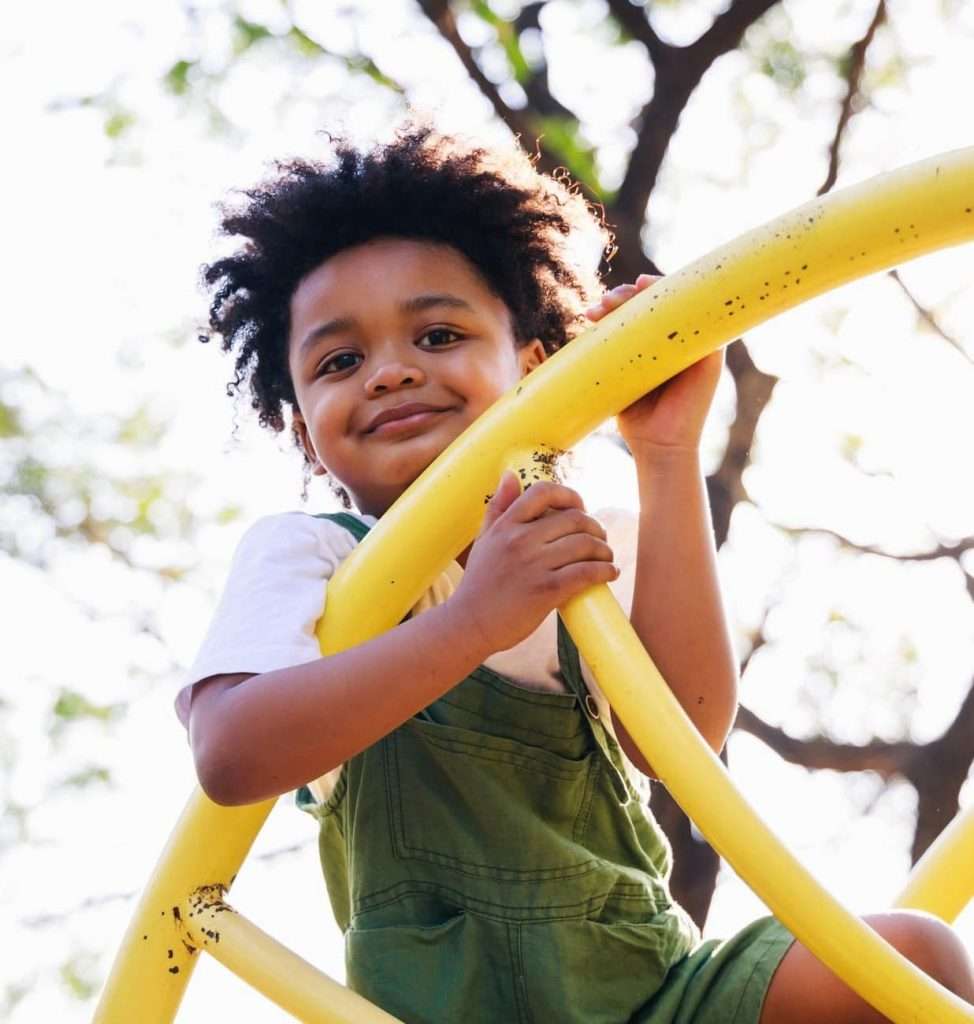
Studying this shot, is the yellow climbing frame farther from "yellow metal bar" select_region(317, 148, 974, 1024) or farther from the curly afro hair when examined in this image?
the curly afro hair

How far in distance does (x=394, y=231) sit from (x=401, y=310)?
6.8 inches

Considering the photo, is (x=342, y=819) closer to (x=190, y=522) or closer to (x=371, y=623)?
(x=371, y=623)

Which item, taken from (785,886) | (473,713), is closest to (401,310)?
(473,713)

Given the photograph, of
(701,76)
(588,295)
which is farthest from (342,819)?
(701,76)

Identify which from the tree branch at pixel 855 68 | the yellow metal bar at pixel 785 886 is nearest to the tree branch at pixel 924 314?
the tree branch at pixel 855 68

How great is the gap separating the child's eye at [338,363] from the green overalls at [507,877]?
1.22 feet

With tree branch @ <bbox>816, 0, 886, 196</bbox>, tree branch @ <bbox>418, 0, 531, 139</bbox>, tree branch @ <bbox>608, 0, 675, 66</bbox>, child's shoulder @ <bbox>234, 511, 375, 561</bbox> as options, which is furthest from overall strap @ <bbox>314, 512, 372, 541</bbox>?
tree branch @ <bbox>816, 0, 886, 196</bbox>

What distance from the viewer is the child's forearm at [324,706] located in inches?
43.5

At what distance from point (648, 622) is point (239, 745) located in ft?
1.29

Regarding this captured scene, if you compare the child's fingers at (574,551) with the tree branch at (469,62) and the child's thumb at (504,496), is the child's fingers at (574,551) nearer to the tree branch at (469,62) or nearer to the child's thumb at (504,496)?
the child's thumb at (504,496)

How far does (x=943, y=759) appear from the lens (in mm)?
3209

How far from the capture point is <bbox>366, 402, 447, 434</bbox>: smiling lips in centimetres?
152

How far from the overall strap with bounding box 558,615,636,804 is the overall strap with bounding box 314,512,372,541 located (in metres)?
0.20

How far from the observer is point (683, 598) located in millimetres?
1383
